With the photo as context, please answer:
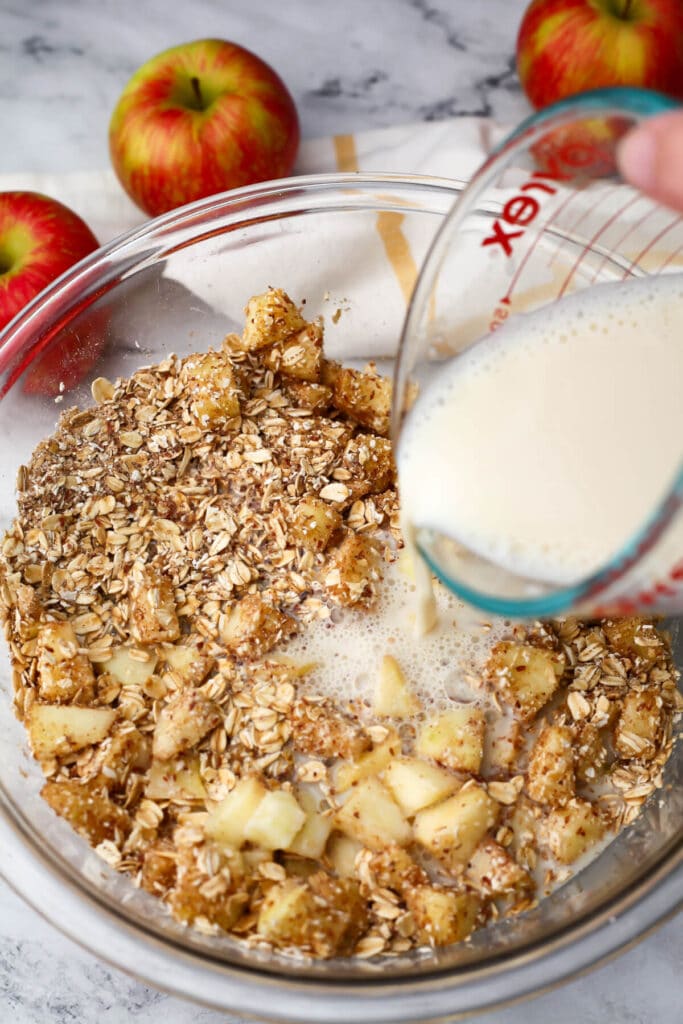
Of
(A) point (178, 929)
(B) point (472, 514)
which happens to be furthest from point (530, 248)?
(A) point (178, 929)

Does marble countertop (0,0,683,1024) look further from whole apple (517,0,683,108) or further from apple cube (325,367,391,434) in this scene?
apple cube (325,367,391,434)

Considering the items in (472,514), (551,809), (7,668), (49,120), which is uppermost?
(49,120)

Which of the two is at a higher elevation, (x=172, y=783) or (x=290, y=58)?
(x=290, y=58)

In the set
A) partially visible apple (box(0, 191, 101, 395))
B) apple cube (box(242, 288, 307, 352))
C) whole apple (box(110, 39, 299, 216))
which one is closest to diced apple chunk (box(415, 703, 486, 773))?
apple cube (box(242, 288, 307, 352))

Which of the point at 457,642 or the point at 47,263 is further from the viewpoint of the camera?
the point at 47,263

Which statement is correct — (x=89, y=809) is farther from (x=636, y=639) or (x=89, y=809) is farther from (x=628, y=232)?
(x=628, y=232)

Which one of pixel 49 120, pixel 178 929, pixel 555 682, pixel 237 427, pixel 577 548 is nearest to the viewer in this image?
pixel 577 548

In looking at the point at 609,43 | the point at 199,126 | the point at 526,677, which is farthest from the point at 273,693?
the point at 609,43

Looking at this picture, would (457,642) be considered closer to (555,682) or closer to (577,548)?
(555,682)
